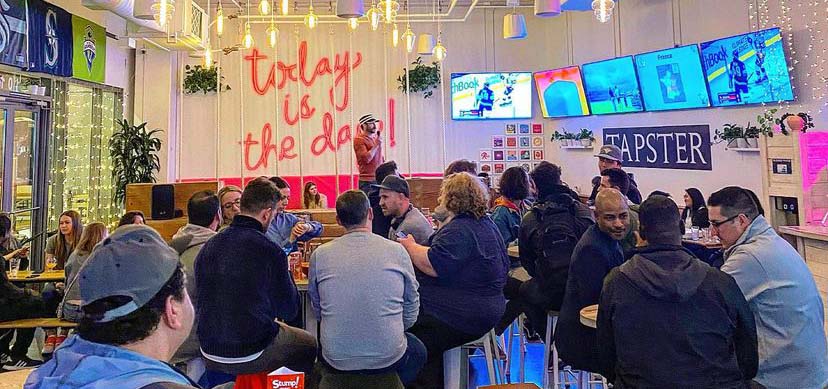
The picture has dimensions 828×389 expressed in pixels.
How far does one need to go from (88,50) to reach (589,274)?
727cm

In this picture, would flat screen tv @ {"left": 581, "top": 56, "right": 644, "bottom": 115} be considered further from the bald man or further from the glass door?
the glass door

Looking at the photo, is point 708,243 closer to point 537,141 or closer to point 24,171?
point 537,141

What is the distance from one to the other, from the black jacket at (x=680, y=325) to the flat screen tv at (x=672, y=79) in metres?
5.11

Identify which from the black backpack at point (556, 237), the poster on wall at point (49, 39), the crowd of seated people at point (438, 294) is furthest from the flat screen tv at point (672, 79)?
the poster on wall at point (49, 39)

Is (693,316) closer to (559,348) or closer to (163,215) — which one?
(559,348)

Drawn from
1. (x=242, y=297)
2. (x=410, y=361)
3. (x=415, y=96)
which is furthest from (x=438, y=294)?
(x=415, y=96)

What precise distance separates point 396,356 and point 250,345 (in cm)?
70

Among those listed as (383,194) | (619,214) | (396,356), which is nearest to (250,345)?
(396,356)

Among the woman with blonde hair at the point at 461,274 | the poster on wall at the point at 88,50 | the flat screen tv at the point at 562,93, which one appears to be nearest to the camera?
the woman with blonde hair at the point at 461,274

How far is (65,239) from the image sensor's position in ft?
15.8

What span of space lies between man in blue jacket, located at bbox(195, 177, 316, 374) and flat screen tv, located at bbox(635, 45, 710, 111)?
5765 millimetres

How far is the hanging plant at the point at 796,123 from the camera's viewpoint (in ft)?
15.6

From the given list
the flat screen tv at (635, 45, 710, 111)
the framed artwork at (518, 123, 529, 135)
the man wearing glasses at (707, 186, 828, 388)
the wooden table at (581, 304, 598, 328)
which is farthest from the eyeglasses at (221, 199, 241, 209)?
the framed artwork at (518, 123, 529, 135)

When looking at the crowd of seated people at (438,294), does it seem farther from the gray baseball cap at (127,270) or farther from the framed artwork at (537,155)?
the framed artwork at (537,155)
